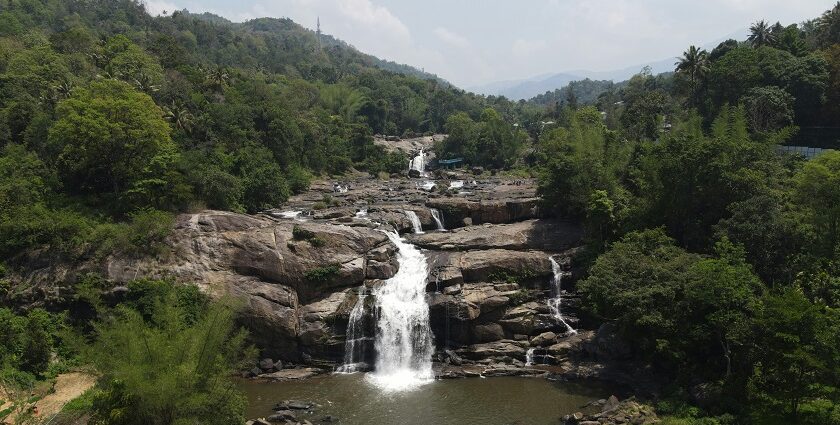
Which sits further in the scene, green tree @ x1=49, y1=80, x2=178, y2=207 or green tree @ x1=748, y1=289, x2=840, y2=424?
green tree @ x1=49, y1=80, x2=178, y2=207

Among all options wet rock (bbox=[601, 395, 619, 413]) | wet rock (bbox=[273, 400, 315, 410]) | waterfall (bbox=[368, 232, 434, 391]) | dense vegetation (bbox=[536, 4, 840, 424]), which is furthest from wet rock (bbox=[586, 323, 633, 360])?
wet rock (bbox=[273, 400, 315, 410])

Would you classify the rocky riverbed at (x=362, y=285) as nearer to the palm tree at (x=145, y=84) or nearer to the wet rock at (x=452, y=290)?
the wet rock at (x=452, y=290)

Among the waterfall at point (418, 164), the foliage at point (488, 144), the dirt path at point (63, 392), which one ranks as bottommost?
the dirt path at point (63, 392)

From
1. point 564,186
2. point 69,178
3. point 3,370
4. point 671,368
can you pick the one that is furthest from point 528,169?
point 3,370

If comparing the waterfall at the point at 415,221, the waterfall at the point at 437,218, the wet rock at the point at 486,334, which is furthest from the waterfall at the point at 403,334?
the waterfall at the point at 437,218

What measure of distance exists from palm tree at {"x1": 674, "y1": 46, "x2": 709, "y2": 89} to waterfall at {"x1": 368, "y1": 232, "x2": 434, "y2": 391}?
34685 millimetres

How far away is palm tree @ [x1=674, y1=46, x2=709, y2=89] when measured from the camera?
160 feet

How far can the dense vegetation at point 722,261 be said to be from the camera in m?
18.4

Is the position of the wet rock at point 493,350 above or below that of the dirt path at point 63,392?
below

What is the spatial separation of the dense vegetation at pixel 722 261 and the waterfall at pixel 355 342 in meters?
11.2

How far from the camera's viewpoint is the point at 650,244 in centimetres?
2744

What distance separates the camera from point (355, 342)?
27797 mm

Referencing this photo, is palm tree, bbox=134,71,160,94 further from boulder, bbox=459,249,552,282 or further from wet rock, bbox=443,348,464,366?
wet rock, bbox=443,348,464,366

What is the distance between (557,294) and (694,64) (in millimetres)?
31381
